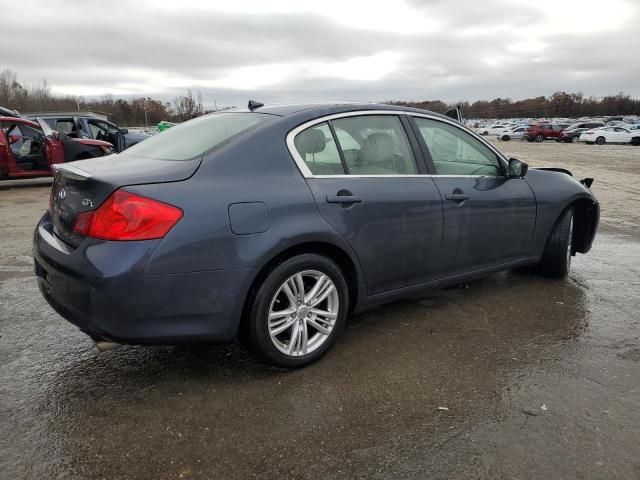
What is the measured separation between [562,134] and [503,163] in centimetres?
4372

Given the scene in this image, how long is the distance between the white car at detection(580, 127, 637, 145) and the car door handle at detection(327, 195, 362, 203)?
41.5m

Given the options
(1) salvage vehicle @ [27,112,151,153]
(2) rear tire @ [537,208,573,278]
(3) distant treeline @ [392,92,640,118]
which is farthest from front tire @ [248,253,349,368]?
(3) distant treeline @ [392,92,640,118]

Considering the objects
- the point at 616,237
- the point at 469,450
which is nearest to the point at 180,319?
the point at 469,450

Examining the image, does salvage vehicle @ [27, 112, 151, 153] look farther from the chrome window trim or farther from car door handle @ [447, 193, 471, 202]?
car door handle @ [447, 193, 471, 202]

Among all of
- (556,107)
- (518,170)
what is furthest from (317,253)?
(556,107)

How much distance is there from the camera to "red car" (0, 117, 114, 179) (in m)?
11.2

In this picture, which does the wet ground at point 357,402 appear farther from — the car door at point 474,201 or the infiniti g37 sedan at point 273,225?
the car door at point 474,201

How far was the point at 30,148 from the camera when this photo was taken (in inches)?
457

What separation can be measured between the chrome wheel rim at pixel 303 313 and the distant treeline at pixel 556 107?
3966 inches

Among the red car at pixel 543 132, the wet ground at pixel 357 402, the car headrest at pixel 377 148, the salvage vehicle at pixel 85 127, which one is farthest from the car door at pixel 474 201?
the red car at pixel 543 132

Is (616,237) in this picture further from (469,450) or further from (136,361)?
(136,361)

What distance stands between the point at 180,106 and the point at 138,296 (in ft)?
274

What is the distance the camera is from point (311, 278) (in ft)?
10.2

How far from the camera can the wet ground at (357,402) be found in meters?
2.31
